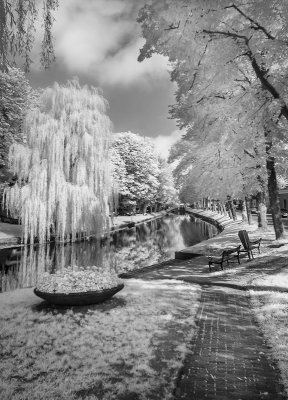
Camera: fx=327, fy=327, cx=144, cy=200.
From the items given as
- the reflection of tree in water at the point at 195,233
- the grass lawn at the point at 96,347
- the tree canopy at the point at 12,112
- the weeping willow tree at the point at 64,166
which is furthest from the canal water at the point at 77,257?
the tree canopy at the point at 12,112

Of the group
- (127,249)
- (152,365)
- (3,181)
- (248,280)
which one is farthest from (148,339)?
(3,181)

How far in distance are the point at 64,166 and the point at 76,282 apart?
62.4ft

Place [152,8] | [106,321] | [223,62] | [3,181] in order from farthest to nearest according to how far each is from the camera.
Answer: [3,181], [223,62], [152,8], [106,321]

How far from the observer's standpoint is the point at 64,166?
84.9 feet

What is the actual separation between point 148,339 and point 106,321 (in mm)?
1241

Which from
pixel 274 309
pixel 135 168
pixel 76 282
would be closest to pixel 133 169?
pixel 135 168

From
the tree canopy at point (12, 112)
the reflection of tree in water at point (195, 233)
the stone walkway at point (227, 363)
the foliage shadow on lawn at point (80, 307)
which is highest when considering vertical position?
the tree canopy at point (12, 112)

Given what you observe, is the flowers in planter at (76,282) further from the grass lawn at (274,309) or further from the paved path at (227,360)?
the grass lawn at (274,309)

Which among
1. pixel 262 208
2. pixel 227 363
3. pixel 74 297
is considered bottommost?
pixel 227 363

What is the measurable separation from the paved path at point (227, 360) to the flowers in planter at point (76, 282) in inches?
94.7

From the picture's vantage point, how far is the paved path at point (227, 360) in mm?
4250

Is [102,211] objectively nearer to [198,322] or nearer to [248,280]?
[248,280]

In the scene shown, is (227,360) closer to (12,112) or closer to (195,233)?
(12,112)

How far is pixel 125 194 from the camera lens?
2194 inches
